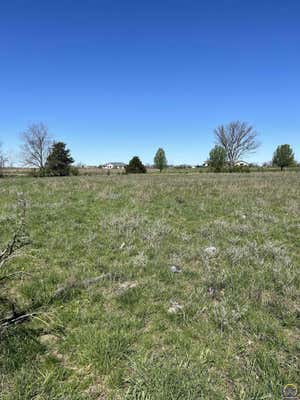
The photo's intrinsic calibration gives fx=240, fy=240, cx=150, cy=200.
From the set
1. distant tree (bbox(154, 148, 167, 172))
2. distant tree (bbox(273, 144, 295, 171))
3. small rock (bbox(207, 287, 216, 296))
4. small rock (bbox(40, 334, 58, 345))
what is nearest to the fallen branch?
small rock (bbox(40, 334, 58, 345))

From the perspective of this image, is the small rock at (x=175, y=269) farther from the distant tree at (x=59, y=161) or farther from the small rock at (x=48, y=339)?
the distant tree at (x=59, y=161)

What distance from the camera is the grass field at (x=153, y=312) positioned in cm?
221

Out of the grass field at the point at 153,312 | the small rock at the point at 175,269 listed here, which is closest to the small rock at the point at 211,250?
the grass field at the point at 153,312

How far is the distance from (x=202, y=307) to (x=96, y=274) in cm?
186

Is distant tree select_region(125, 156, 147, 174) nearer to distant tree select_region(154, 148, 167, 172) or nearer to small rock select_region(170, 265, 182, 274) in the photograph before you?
distant tree select_region(154, 148, 167, 172)

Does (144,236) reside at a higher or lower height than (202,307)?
higher

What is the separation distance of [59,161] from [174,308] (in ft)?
165

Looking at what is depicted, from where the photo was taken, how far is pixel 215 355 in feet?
8.28

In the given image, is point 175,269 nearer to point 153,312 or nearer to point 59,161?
point 153,312

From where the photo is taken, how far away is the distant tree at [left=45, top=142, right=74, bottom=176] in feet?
159

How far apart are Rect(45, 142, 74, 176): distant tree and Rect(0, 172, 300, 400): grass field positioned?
146ft

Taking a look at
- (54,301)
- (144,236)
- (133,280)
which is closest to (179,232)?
(144,236)

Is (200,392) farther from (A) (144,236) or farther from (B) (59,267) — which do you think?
(A) (144,236)

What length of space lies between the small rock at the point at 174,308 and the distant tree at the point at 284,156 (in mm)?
66506
